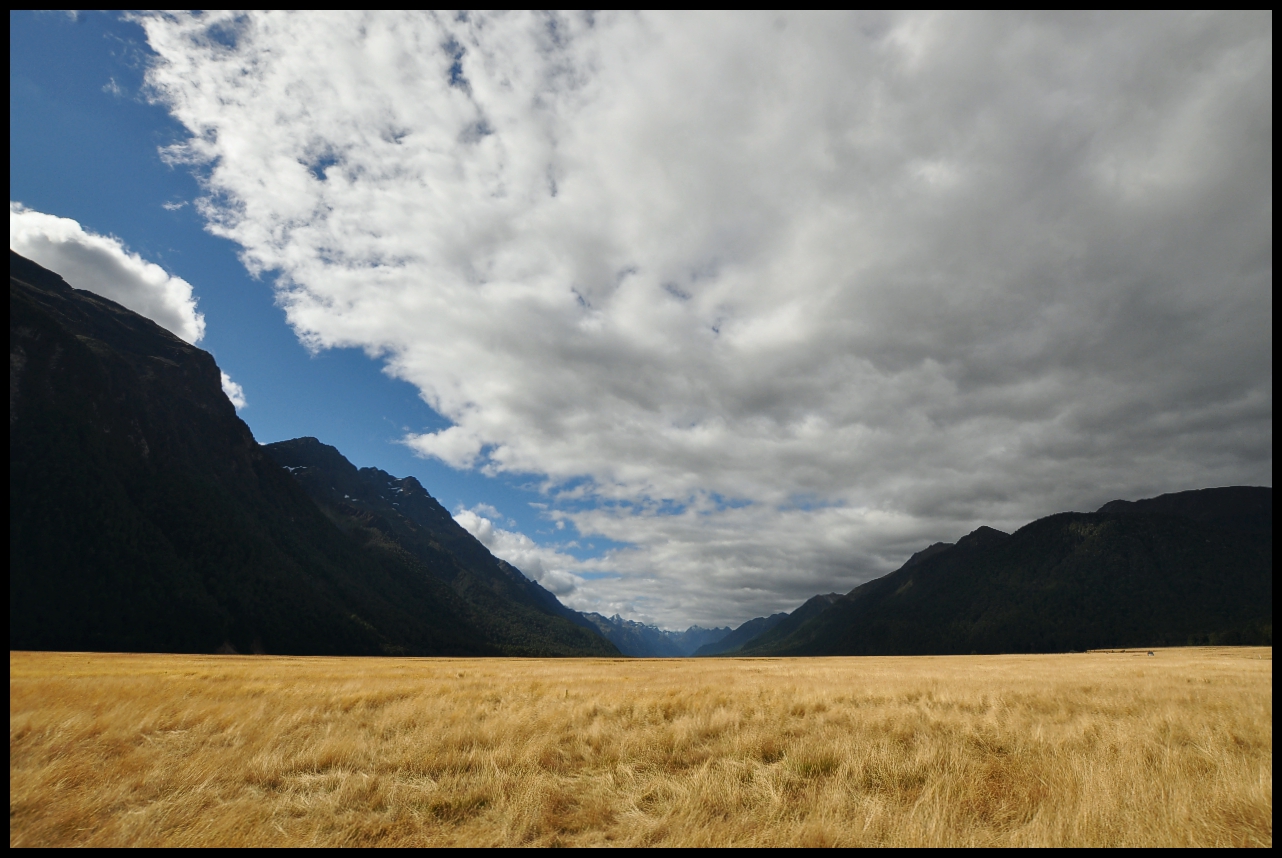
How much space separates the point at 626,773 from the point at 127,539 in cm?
18437

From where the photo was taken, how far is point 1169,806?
670 cm

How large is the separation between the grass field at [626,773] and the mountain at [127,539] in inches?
5664

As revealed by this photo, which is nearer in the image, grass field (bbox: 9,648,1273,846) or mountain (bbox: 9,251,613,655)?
grass field (bbox: 9,648,1273,846)

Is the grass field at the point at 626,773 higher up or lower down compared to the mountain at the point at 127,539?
lower down

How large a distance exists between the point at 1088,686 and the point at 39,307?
797 feet

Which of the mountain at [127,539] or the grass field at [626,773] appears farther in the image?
the mountain at [127,539]

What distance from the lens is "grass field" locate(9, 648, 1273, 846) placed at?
6.41m

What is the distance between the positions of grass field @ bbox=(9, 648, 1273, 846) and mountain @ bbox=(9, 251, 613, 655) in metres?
144

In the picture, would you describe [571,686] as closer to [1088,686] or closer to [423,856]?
[423,856]

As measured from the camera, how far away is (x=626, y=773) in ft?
28.9

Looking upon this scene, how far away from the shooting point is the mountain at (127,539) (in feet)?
392

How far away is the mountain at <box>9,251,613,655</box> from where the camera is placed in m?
120

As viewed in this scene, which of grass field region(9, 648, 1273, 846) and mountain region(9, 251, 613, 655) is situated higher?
mountain region(9, 251, 613, 655)

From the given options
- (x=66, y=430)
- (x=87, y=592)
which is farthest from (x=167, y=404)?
(x=87, y=592)
